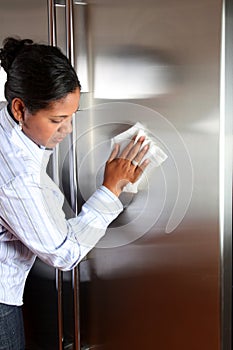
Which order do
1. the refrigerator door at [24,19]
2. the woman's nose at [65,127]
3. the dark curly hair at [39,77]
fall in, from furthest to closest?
the refrigerator door at [24,19], the woman's nose at [65,127], the dark curly hair at [39,77]

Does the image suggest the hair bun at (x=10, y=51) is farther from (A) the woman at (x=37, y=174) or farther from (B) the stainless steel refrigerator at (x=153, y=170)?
(B) the stainless steel refrigerator at (x=153, y=170)

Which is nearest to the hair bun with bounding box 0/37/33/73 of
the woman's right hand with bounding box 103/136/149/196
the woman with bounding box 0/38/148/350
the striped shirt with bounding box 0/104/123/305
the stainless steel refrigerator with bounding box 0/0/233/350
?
the woman with bounding box 0/38/148/350

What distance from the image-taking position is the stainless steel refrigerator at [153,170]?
143 centimetres

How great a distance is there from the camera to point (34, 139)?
1.46 meters

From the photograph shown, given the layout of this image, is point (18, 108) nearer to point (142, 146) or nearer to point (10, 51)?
point (10, 51)

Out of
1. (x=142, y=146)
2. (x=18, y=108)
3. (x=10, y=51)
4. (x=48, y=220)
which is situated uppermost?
(x=10, y=51)

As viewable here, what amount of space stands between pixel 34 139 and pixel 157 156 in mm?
298

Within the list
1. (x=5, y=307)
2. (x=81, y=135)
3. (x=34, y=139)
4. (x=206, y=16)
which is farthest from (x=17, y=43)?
(x=5, y=307)

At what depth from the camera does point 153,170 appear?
1552 millimetres

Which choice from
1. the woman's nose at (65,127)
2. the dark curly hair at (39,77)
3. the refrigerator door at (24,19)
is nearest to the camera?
the dark curly hair at (39,77)

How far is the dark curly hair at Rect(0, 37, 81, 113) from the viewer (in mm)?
1363

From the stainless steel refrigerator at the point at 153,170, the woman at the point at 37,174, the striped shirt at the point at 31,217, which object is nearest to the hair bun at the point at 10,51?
the woman at the point at 37,174

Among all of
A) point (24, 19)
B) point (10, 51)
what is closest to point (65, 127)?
point (10, 51)

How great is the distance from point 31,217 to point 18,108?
240 mm
